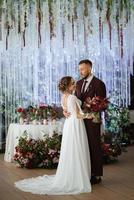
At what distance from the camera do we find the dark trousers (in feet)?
20.2

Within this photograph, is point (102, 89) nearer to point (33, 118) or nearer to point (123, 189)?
point (123, 189)

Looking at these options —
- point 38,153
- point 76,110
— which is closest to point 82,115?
point 76,110

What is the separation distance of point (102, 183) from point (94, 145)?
0.58 meters

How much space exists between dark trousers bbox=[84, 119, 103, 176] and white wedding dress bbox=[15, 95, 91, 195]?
0.19 meters

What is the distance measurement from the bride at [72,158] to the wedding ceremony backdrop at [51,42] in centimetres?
428

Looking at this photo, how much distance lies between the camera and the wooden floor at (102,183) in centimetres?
541

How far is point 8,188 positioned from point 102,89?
6.18 feet

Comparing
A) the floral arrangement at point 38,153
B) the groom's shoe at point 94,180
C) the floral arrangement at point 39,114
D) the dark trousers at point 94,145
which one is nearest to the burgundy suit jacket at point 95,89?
A: the dark trousers at point 94,145

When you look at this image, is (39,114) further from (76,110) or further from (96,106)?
(96,106)

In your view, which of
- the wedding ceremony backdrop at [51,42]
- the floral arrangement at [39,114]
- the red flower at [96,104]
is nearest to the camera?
the red flower at [96,104]

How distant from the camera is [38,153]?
7.86m

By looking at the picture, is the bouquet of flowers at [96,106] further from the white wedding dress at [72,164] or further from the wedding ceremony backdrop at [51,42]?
the wedding ceremony backdrop at [51,42]

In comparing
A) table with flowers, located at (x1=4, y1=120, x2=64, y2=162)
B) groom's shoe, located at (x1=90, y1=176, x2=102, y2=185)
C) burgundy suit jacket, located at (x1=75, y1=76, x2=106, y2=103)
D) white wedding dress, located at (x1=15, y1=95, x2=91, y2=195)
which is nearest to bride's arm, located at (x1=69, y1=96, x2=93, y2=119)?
white wedding dress, located at (x1=15, y1=95, x2=91, y2=195)

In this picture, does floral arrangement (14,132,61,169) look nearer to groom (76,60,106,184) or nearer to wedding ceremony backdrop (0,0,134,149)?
groom (76,60,106,184)
